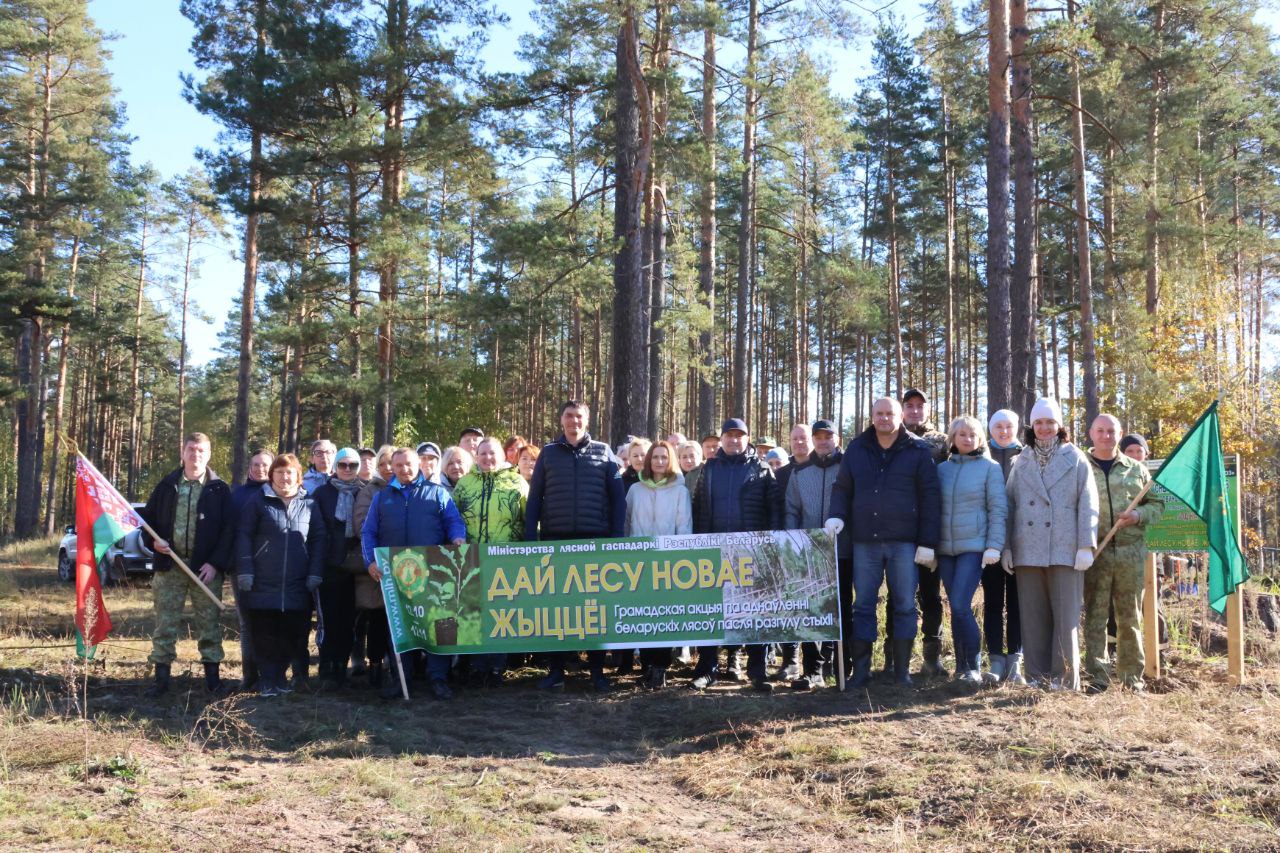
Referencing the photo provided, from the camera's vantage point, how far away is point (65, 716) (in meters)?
6.33

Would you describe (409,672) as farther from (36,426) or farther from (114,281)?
(114,281)

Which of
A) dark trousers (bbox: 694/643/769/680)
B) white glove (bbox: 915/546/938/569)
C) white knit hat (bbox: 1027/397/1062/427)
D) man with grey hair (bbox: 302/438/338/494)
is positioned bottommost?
dark trousers (bbox: 694/643/769/680)

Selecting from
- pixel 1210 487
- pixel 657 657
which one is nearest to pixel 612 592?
pixel 657 657

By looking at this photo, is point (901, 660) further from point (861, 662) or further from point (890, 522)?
point (890, 522)

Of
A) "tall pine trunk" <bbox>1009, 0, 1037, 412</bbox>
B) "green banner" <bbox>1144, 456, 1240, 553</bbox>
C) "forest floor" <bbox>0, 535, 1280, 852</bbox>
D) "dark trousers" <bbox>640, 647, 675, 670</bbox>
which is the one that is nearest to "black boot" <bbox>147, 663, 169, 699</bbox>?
"forest floor" <bbox>0, 535, 1280, 852</bbox>

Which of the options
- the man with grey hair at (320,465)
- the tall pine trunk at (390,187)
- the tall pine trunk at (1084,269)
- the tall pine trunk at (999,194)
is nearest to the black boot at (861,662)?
the man with grey hair at (320,465)

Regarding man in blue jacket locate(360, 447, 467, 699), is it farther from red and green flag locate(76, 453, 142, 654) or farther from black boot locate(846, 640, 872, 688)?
black boot locate(846, 640, 872, 688)

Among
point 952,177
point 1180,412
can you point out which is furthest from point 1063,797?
point 952,177

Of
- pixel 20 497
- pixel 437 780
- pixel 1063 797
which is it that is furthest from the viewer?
pixel 20 497

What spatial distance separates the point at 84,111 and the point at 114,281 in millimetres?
11759

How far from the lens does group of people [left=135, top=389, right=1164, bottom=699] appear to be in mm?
7043

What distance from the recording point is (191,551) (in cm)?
746

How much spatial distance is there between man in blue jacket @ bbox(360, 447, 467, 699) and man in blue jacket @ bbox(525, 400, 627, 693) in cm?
74

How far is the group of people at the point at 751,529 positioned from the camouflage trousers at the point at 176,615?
0.06ft
